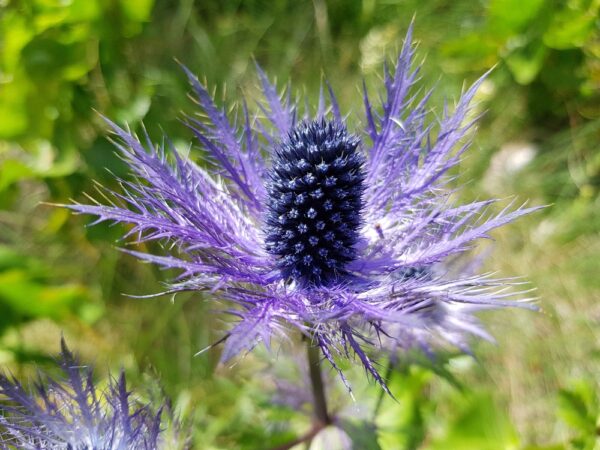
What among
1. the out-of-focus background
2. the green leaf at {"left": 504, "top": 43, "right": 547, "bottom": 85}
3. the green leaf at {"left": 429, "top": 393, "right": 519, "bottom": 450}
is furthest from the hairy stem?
the green leaf at {"left": 504, "top": 43, "right": 547, "bottom": 85}

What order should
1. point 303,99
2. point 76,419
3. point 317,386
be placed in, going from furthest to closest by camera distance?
point 303,99, point 317,386, point 76,419

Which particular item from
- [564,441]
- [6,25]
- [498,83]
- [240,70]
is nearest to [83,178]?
[6,25]

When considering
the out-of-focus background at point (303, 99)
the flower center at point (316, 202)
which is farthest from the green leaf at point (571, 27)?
the flower center at point (316, 202)

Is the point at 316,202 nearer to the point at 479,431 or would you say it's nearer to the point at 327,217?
the point at 327,217

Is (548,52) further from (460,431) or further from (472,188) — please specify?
(460,431)

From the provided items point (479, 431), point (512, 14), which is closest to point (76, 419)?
point (479, 431)

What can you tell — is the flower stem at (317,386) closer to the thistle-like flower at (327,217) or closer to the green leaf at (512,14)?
the thistle-like flower at (327,217)

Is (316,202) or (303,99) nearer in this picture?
(316,202)
